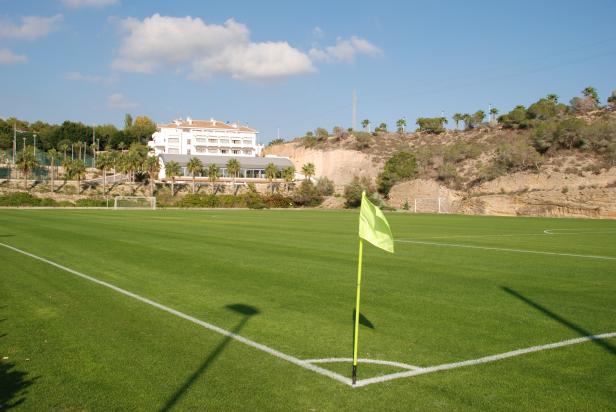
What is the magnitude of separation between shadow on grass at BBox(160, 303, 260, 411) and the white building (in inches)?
4589

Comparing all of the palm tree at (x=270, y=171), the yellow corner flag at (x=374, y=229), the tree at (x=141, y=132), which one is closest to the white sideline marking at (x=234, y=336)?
the yellow corner flag at (x=374, y=229)

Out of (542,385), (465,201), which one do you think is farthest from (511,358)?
(465,201)

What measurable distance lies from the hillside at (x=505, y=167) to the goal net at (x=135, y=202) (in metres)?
37.2

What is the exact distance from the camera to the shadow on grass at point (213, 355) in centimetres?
571

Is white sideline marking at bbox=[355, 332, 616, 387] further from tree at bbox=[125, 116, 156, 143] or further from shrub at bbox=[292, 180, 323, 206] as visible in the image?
tree at bbox=[125, 116, 156, 143]

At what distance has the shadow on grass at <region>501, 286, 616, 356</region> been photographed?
25.6 feet

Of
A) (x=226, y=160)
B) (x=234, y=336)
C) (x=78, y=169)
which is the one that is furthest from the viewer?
(x=226, y=160)

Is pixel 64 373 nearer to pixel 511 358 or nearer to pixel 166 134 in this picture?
pixel 511 358

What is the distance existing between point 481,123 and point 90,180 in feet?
270

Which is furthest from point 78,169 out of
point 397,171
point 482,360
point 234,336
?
point 482,360

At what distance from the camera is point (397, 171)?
326ft

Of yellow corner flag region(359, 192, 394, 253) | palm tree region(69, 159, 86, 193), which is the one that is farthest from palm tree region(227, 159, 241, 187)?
yellow corner flag region(359, 192, 394, 253)

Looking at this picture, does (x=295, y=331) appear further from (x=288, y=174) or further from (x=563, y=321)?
(x=288, y=174)

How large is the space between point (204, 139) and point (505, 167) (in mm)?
74230
